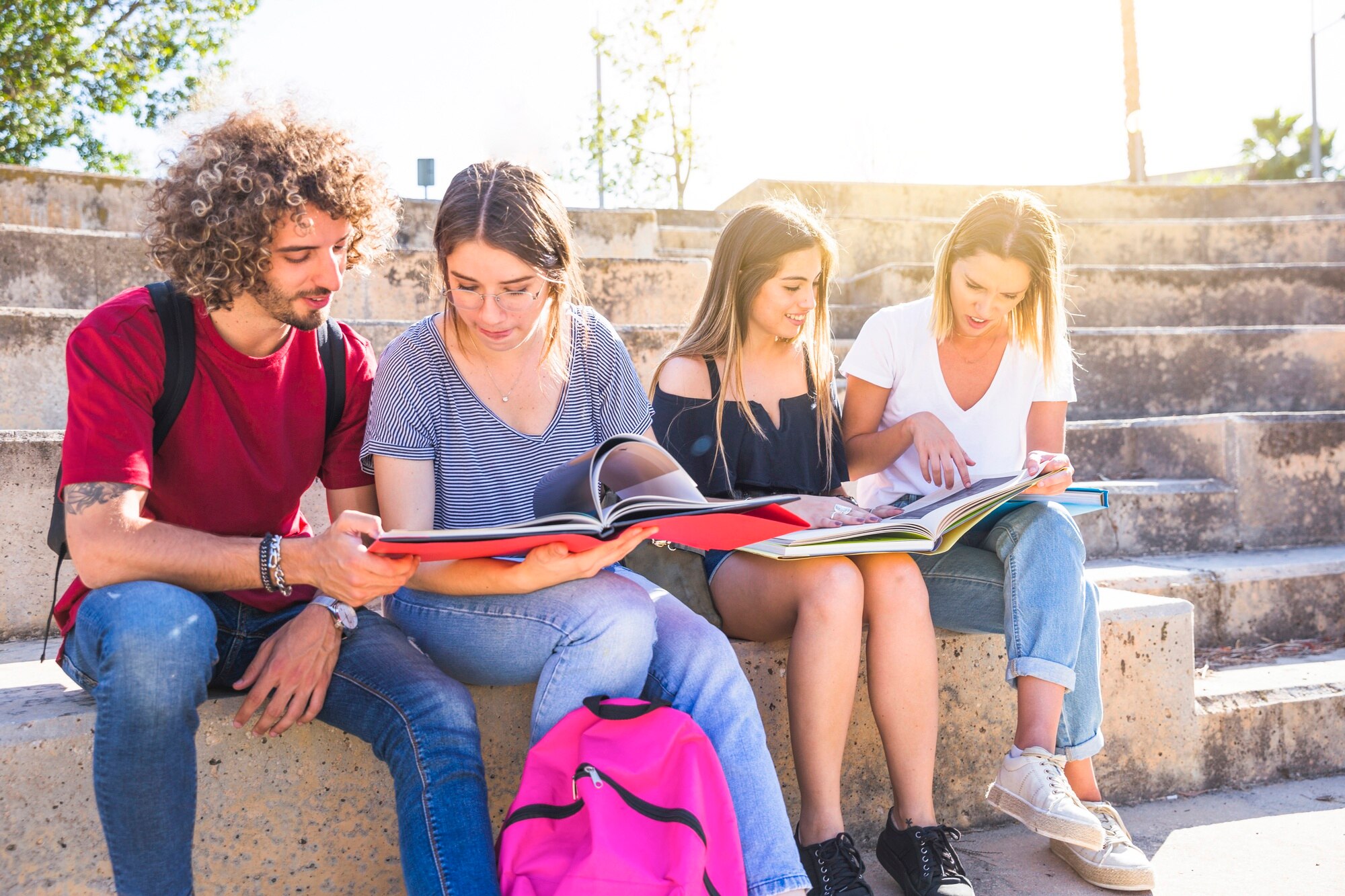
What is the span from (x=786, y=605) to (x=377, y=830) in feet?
2.71

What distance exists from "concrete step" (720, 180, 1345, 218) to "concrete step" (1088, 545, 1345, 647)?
454 centimetres

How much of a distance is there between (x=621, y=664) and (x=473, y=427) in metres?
0.53

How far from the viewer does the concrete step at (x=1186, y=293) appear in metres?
4.83

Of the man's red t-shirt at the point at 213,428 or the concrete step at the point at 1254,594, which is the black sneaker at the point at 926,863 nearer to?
the man's red t-shirt at the point at 213,428

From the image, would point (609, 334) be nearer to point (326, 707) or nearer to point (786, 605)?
point (786, 605)

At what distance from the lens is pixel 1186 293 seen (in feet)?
16.3

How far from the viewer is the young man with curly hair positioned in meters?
1.31

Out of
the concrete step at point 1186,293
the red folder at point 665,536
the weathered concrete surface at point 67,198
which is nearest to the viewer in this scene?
the red folder at point 665,536

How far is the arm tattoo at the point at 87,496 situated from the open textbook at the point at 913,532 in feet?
3.25

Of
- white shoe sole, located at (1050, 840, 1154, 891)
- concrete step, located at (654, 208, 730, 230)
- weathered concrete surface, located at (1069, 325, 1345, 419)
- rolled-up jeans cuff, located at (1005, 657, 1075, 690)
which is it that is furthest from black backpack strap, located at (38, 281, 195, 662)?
concrete step, located at (654, 208, 730, 230)

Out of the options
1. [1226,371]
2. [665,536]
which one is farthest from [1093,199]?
[665,536]

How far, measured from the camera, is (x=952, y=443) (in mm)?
2105

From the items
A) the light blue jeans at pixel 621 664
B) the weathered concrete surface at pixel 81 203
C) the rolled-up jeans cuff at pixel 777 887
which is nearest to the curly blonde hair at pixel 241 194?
the light blue jeans at pixel 621 664

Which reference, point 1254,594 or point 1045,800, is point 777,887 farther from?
point 1254,594
